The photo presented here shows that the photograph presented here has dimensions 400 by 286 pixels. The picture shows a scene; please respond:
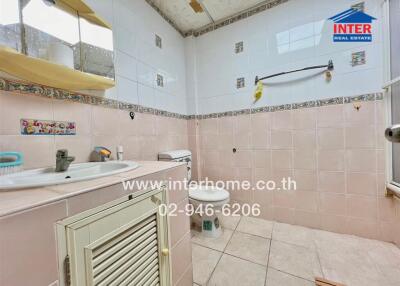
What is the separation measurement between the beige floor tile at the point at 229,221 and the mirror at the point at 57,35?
171 cm

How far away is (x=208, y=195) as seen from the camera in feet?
5.11

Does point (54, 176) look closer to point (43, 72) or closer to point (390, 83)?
point (43, 72)

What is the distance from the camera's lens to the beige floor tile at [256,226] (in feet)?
5.28

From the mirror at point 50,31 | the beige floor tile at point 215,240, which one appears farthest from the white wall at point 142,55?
the beige floor tile at point 215,240

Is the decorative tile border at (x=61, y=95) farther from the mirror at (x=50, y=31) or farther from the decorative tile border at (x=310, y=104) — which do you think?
the decorative tile border at (x=310, y=104)

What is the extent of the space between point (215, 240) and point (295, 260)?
0.63 meters

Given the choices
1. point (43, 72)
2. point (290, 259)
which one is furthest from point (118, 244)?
point (290, 259)

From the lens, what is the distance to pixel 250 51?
1.85m

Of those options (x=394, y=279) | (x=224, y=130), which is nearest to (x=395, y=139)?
→ (x=394, y=279)

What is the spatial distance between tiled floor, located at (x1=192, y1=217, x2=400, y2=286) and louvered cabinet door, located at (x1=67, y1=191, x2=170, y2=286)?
59 centimetres

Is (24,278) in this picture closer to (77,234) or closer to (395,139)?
(77,234)

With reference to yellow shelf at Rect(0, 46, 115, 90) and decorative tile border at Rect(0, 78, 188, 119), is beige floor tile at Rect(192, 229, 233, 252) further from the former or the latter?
yellow shelf at Rect(0, 46, 115, 90)

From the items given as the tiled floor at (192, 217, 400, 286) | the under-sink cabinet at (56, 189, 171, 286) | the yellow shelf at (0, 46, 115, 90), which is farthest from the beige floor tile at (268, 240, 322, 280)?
the yellow shelf at (0, 46, 115, 90)

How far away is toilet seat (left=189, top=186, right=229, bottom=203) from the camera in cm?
147
